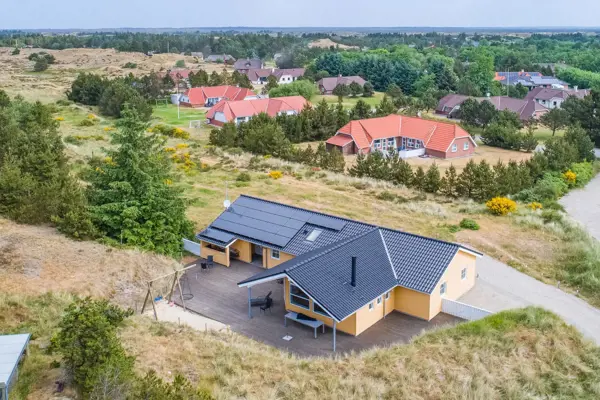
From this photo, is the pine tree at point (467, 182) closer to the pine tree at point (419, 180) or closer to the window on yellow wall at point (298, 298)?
the pine tree at point (419, 180)

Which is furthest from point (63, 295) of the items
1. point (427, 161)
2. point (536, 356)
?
point (427, 161)

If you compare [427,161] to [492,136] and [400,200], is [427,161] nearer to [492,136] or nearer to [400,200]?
[492,136]

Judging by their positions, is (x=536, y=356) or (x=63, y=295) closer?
(x=536, y=356)

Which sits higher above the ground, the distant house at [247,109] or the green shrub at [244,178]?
the distant house at [247,109]

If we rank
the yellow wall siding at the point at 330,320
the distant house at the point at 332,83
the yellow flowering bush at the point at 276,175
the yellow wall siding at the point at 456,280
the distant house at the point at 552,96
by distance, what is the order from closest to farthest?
the yellow wall siding at the point at 330,320 < the yellow wall siding at the point at 456,280 < the yellow flowering bush at the point at 276,175 < the distant house at the point at 552,96 < the distant house at the point at 332,83

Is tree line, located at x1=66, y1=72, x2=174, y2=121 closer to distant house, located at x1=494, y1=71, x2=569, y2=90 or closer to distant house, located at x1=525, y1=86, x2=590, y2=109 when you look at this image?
distant house, located at x1=525, y1=86, x2=590, y2=109

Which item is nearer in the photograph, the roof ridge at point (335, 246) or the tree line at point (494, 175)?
the roof ridge at point (335, 246)

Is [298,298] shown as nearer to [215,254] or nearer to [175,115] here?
[215,254]

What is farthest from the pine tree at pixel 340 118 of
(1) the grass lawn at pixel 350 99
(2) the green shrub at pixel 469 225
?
(2) the green shrub at pixel 469 225

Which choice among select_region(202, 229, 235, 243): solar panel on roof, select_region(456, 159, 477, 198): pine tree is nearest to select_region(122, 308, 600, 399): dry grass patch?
select_region(202, 229, 235, 243): solar panel on roof
